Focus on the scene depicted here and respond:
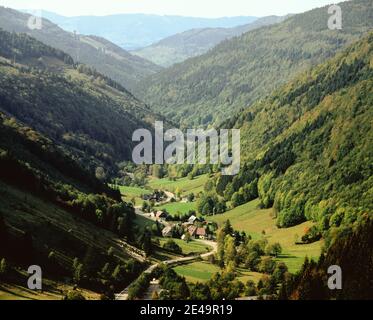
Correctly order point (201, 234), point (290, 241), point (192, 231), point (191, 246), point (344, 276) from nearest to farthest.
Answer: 1. point (344, 276)
2. point (191, 246)
3. point (290, 241)
4. point (201, 234)
5. point (192, 231)

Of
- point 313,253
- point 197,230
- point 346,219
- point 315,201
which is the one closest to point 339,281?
point 313,253

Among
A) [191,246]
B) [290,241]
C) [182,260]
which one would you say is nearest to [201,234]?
[191,246]

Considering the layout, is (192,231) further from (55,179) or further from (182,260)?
(182,260)

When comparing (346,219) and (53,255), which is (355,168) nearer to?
(346,219)

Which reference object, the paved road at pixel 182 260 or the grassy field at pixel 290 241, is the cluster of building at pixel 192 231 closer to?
the paved road at pixel 182 260

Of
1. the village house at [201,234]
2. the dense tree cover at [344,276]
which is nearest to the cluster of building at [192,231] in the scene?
the village house at [201,234]
